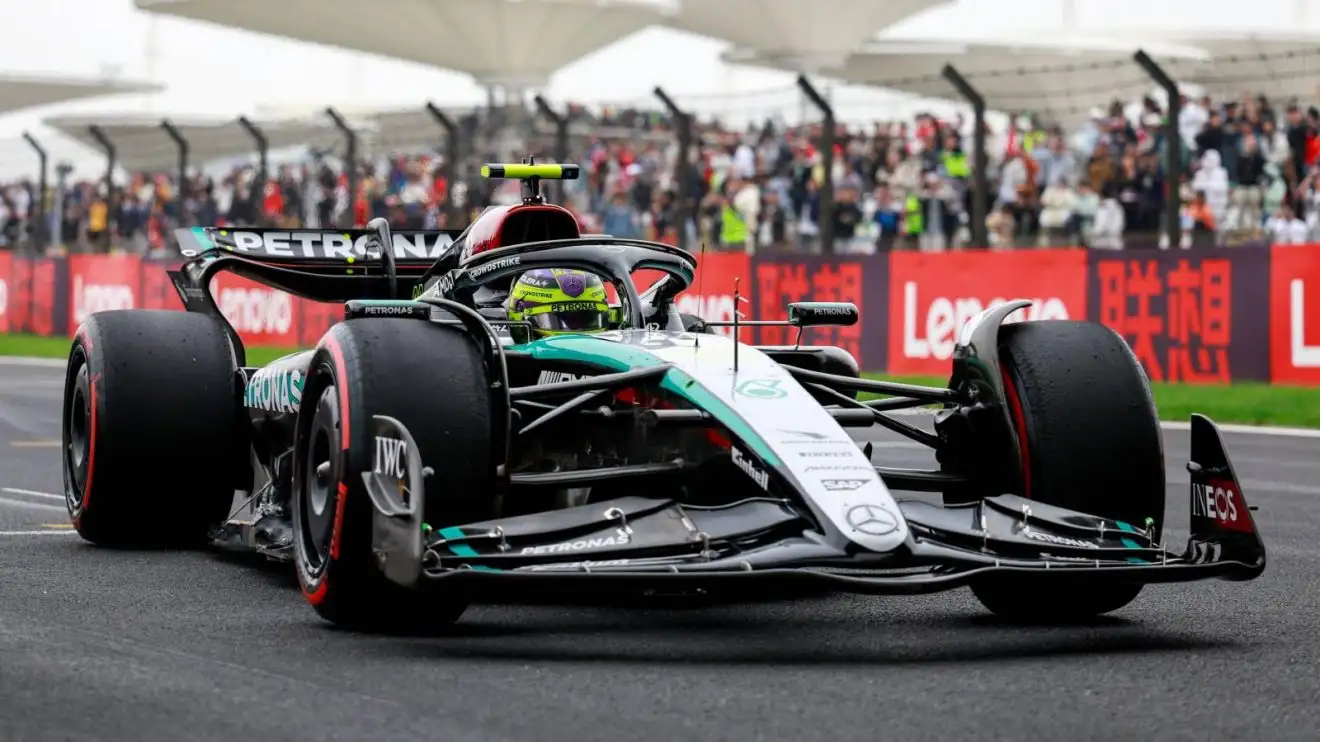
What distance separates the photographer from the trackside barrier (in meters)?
17.3

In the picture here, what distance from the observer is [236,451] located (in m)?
8.83

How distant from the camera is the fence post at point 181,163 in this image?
2730 cm

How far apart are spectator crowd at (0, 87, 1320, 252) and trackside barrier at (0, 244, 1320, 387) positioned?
22.7 inches

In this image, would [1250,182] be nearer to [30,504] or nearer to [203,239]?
[203,239]

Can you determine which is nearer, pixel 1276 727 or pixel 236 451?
pixel 1276 727

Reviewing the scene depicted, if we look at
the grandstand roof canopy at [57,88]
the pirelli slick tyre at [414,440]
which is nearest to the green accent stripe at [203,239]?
the pirelli slick tyre at [414,440]

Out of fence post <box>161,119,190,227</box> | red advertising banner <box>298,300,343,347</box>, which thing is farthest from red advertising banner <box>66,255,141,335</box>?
red advertising banner <box>298,300,343,347</box>

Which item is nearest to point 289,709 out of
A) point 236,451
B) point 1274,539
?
point 236,451

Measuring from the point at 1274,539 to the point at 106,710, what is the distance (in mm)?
5732

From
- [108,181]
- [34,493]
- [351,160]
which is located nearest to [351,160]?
[351,160]

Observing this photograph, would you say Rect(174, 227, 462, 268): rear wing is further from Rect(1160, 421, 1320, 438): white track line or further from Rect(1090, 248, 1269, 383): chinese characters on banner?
Rect(1090, 248, 1269, 383): chinese characters on banner

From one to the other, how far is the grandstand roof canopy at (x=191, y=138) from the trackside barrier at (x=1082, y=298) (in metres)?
10.5

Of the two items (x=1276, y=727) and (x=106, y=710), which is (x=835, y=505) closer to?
(x=1276, y=727)

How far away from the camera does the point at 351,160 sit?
2528 centimetres
